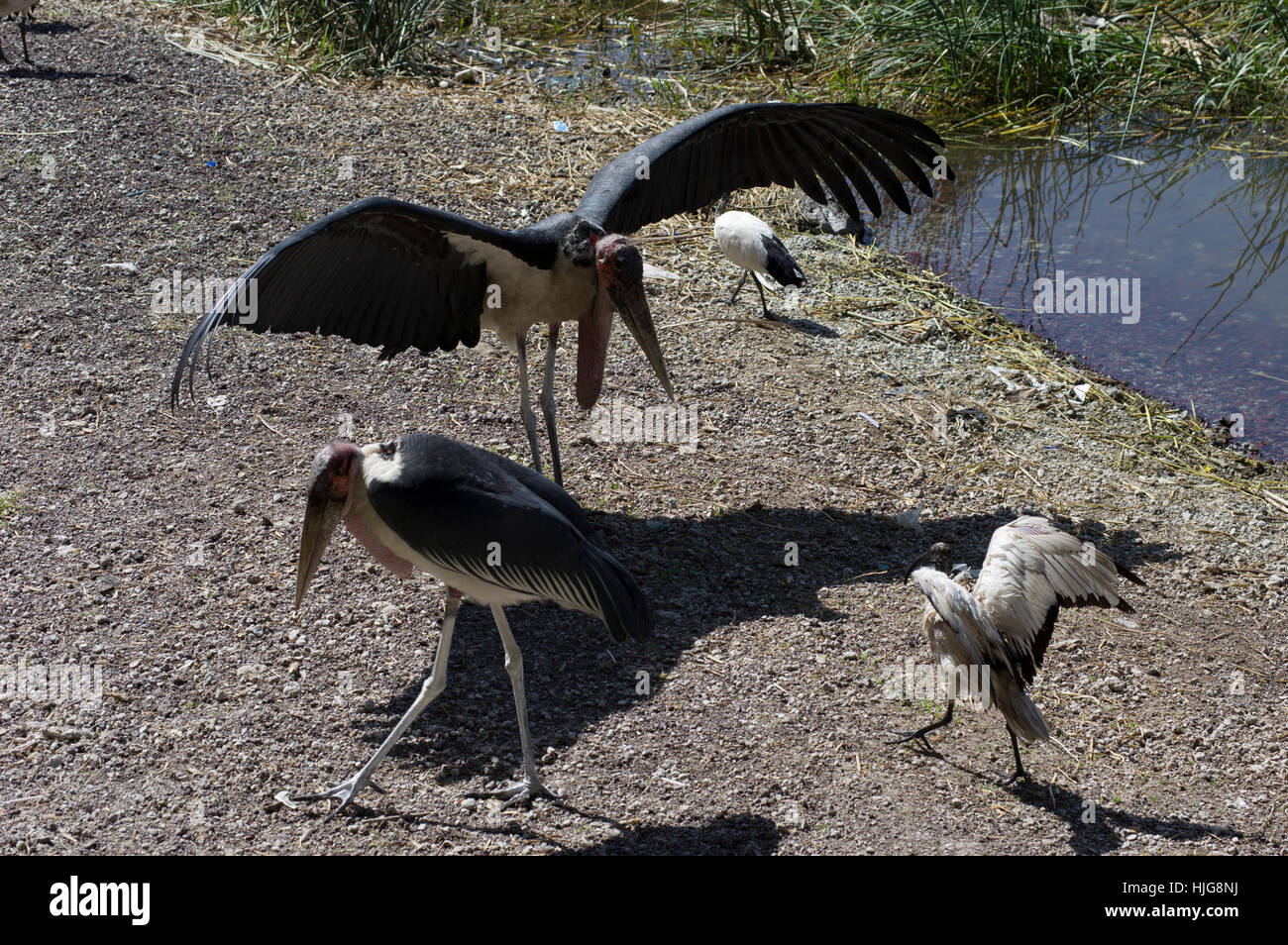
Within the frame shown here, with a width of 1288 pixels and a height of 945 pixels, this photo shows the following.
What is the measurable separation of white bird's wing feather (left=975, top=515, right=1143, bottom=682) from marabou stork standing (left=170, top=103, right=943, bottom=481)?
1683mm

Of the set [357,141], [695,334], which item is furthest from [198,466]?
[357,141]

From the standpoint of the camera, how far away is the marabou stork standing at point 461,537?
12.5 feet

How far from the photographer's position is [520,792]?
4.00 meters

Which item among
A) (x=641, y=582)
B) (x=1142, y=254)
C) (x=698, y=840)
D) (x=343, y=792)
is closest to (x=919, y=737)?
(x=698, y=840)

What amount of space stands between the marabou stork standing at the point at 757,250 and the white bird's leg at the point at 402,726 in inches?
155

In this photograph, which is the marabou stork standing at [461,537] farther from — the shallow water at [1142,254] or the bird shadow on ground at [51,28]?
the bird shadow on ground at [51,28]

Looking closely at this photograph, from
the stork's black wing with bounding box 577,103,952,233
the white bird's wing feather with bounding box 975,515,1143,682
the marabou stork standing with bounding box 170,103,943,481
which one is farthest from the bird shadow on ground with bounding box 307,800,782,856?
the stork's black wing with bounding box 577,103,952,233

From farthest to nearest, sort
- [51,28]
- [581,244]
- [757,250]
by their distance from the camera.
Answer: [51,28] → [757,250] → [581,244]

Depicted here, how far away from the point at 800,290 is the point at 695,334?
3.48 ft

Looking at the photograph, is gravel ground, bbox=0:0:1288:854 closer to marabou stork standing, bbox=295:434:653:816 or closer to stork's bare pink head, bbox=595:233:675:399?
marabou stork standing, bbox=295:434:653:816

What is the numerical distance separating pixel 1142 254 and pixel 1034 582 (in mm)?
5705

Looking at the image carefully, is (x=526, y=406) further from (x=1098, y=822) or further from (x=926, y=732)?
(x=1098, y=822)

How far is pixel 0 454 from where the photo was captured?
5.75 metres

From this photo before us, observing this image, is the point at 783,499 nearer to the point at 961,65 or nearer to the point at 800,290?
the point at 800,290
